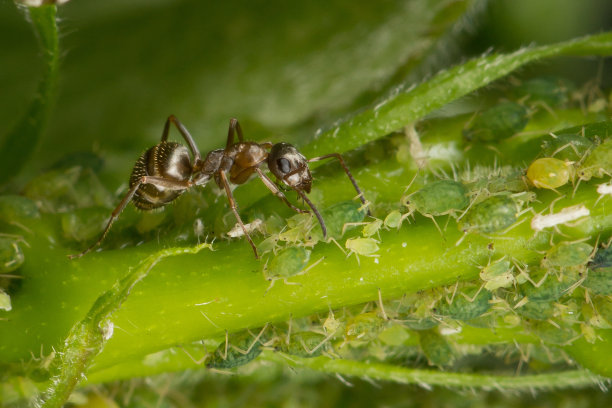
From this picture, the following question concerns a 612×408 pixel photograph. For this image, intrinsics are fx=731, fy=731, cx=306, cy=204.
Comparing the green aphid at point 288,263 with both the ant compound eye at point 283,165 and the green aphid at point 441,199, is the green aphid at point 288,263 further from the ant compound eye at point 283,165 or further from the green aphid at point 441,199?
the ant compound eye at point 283,165

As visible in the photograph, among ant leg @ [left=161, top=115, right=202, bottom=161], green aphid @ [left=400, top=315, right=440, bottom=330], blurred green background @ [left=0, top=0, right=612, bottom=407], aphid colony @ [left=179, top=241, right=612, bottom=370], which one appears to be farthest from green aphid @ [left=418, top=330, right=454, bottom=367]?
ant leg @ [left=161, top=115, right=202, bottom=161]

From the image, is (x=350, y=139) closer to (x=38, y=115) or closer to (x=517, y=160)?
A: (x=517, y=160)

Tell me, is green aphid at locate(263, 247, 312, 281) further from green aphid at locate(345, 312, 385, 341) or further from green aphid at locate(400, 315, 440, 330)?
Answer: green aphid at locate(400, 315, 440, 330)

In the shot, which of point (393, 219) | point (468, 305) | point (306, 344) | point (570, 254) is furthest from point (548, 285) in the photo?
point (306, 344)

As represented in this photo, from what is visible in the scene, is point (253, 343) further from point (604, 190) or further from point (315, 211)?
point (604, 190)

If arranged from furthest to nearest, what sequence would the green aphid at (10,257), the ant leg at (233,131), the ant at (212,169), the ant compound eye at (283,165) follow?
the ant leg at (233,131) → the ant compound eye at (283,165) → the ant at (212,169) → the green aphid at (10,257)

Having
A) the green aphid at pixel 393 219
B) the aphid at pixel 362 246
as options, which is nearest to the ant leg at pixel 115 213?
the aphid at pixel 362 246
